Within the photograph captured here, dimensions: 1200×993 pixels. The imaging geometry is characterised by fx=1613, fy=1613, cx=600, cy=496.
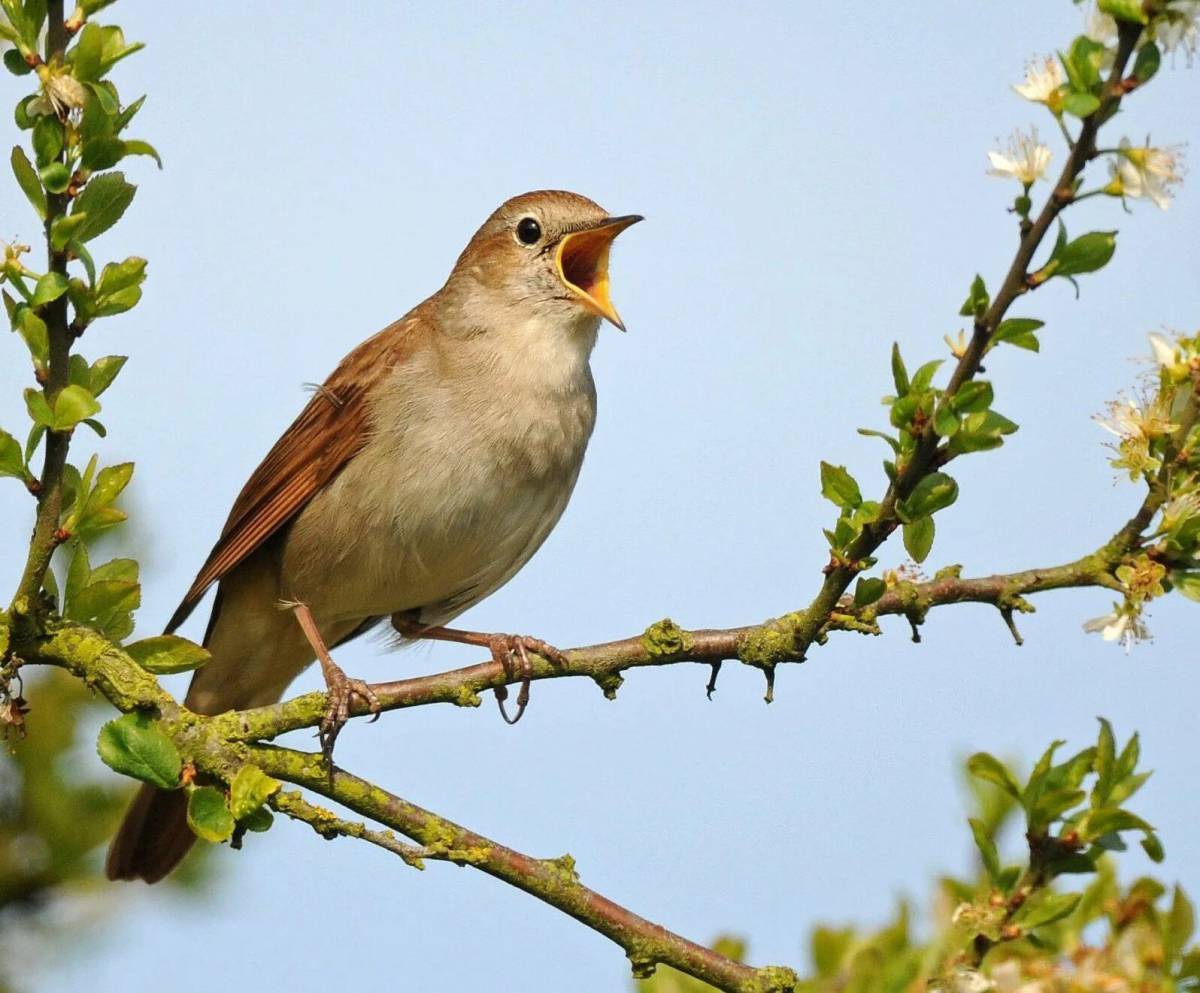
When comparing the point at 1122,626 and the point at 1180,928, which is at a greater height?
the point at 1122,626

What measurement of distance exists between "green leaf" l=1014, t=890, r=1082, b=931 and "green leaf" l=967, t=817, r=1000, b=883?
0.20 feet

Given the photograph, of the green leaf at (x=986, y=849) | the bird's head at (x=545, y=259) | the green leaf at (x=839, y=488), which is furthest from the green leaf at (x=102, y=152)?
the bird's head at (x=545, y=259)

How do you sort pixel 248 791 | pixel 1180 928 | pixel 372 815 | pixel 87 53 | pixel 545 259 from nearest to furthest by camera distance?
pixel 1180 928
pixel 87 53
pixel 248 791
pixel 372 815
pixel 545 259

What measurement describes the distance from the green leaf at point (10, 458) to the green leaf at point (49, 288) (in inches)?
10.7

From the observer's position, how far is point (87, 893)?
180 inches

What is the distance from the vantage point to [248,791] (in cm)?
296

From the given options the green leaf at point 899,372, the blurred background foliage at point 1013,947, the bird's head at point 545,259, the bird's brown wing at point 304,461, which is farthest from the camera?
the bird's head at point 545,259

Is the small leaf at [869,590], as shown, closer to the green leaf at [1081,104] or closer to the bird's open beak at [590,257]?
the green leaf at [1081,104]

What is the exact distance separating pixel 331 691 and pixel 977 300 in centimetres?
217

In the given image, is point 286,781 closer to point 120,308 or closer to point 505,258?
point 120,308

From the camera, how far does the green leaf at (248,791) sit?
9.70 ft

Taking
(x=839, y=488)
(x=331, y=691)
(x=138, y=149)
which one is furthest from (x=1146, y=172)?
(x=331, y=691)

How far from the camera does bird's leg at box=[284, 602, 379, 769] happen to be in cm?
356

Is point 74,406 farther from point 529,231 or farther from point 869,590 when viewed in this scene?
point 529,231
